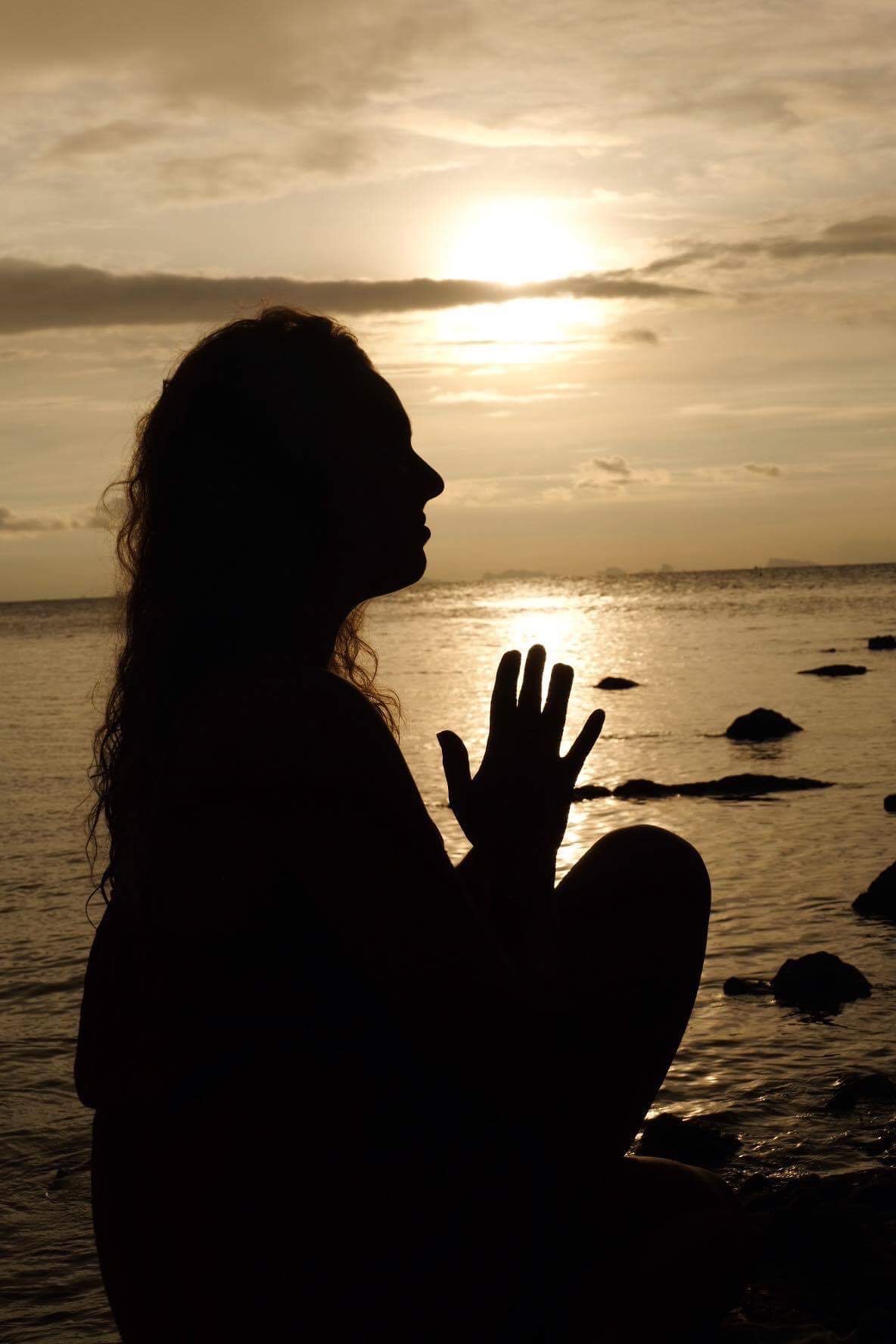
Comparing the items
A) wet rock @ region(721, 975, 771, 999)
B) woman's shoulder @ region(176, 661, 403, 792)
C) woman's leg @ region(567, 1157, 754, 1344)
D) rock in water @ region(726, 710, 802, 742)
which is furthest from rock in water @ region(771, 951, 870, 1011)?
rock in water @ region(726, 710, 802, 742)

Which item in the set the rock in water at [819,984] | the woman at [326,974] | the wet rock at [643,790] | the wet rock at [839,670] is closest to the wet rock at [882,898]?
the rock in water at [819,984]

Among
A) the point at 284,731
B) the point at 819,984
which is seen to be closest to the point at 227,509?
the point at 284,731

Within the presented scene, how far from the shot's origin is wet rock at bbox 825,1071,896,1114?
6.13 metres

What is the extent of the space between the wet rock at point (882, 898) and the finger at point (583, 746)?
23.4ft

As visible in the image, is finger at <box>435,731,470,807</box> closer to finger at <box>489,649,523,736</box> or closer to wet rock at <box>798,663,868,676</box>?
finger at <box>489,649,523,736</box>

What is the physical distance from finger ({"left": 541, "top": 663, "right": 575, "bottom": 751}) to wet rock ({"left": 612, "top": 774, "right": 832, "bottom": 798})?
42.5 ft

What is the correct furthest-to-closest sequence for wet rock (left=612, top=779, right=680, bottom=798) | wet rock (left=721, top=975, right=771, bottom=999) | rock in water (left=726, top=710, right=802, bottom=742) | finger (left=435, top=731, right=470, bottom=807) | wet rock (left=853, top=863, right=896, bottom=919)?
rock in water (left=726, top=710, right=802, bottom=742)
wet rock (left=612, top=779, right=680, bottom=798)
wet rock (left=853, top=863, right=896, bottom=919)
wet rock (left=721, top=975, right=771, bottom=999)
finger (left=435, top=731, right=470, bottom=807)

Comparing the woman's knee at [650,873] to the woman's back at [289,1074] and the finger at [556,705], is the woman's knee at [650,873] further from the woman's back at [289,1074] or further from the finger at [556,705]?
the woman's back at [289,1074]

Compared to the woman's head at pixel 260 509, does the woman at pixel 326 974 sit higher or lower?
lower

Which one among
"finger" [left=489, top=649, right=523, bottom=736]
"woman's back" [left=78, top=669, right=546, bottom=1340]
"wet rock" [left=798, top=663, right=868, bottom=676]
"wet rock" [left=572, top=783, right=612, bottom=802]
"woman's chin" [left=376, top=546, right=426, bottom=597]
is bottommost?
"wet rock" [left=572, top=783, right=612, bottom=802]

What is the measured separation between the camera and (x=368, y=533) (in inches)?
108

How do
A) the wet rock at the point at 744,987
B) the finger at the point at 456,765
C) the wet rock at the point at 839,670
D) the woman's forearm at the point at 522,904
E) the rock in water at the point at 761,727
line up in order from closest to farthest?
the woman's forearm at the point at 522,904 → the finger at the point at 456,765 → the wet rock at the point at 744,987 → the rock in water at the point at 761,727 → the wet rock at the point at 839,670

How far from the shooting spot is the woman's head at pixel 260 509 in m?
2.63

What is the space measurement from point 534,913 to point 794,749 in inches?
692
